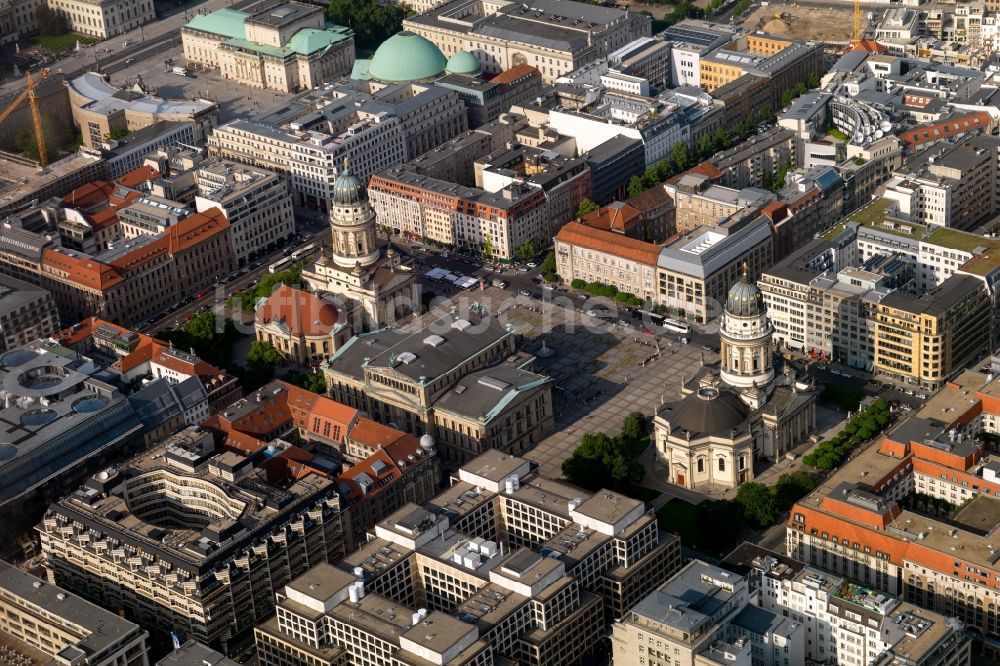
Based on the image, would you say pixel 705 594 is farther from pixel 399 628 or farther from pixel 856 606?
pixel 399 628

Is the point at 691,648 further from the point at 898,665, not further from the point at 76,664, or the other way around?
the point at 76,664

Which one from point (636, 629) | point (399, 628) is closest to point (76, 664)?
point (399, 628)

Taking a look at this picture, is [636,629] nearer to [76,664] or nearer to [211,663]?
[211,663]

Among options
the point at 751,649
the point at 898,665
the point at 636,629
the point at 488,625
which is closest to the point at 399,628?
the point at 488,625

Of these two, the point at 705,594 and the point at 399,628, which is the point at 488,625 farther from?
the point at 705,594

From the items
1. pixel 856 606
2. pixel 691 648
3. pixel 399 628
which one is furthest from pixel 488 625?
pixel 856 606
